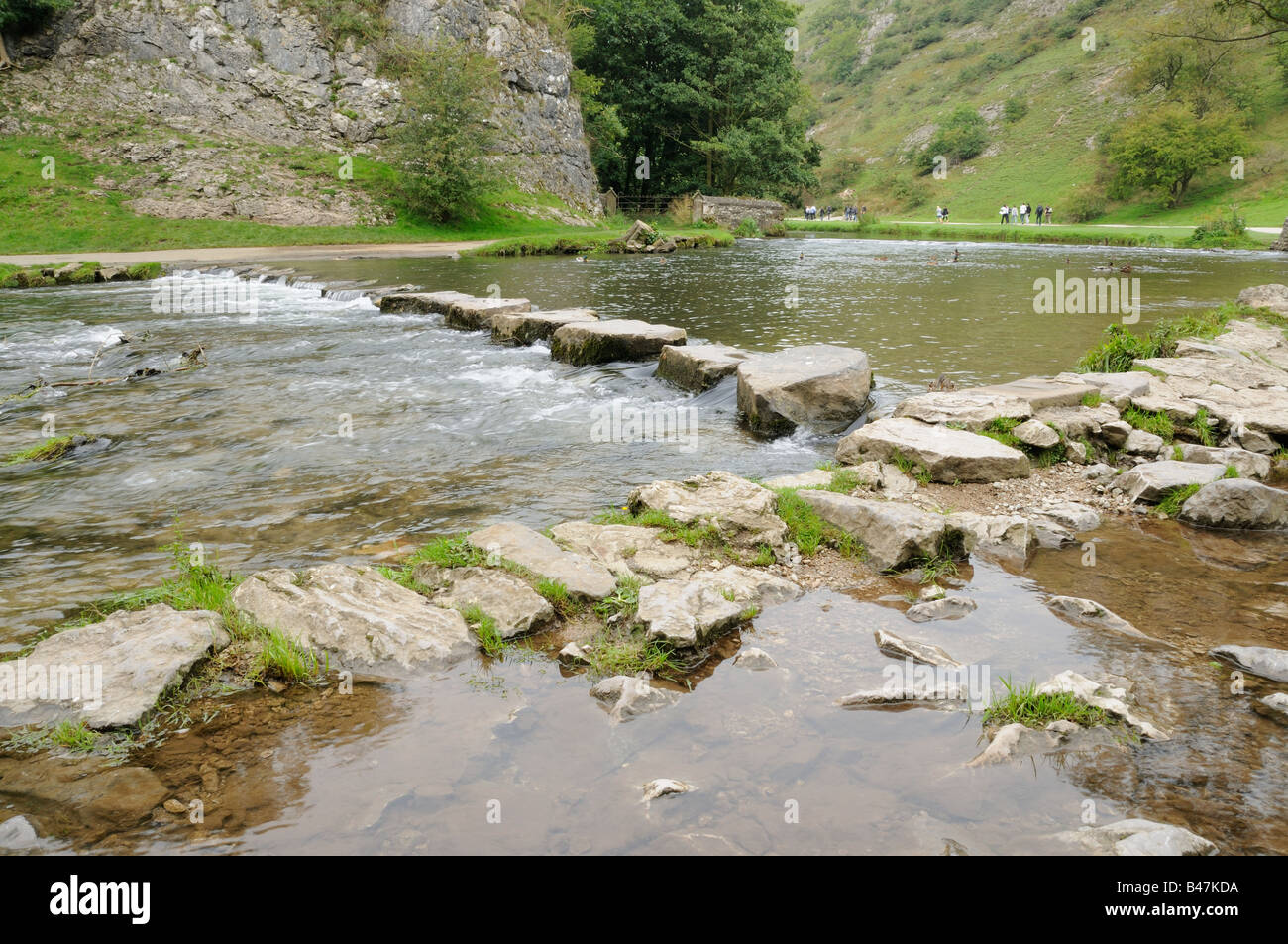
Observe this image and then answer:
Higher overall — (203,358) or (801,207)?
(801,207)

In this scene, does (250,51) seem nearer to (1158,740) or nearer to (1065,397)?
(1065,397)

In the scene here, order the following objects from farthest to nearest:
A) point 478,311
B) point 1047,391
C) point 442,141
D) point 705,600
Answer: point 442,141
point 478,311
point 1047,391
point 705,600

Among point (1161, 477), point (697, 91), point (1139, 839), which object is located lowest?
point (1139, 839)

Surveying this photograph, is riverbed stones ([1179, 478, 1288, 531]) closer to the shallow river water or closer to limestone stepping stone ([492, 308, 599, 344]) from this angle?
the shallow river water

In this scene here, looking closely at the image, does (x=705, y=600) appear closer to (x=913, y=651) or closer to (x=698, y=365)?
(x=913, y=651)

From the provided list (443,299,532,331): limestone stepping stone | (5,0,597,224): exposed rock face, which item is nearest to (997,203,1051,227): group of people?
(5,0,597,224): exposed rock face

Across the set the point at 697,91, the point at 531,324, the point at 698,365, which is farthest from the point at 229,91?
the point at 698,365

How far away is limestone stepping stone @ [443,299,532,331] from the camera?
17.3 meters

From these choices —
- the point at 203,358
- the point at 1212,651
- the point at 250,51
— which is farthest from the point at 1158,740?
the point at 250,51

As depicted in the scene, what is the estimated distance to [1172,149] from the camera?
57688 mm

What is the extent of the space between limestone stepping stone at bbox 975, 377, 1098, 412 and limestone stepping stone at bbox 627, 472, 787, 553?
438 centimetres

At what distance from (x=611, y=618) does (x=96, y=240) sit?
36932 millimetres

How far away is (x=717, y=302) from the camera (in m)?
22.2

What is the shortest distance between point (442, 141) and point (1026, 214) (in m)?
50.3
